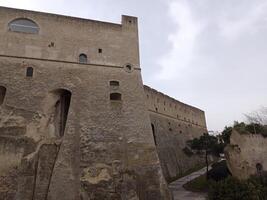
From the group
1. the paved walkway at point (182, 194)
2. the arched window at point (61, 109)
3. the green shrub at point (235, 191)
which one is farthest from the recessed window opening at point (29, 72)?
the paved walkway at point (182, 194)

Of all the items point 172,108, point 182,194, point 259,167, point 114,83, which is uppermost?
point 172,108

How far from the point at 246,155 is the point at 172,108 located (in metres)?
13.1

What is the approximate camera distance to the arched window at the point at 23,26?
12.2 meters

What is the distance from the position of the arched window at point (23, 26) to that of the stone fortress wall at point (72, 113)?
47 millimetres

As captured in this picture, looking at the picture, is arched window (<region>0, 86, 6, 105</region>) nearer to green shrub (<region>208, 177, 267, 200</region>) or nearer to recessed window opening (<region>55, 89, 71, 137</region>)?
recessed window opening (<region>55, 89, 71, 137</region>)

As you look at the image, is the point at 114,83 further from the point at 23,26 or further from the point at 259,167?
the point at 259,167

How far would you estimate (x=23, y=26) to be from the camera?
12.4 metres

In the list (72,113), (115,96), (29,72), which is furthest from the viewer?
(115,96)

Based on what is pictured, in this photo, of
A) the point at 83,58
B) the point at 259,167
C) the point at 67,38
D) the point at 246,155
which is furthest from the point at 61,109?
the point at 259,167

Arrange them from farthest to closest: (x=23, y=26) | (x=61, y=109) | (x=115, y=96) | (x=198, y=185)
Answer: (x=198, y=185)
(x=115, y=96)
(x=23, y=26)
(x=61, y=109)

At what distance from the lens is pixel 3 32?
1195cm

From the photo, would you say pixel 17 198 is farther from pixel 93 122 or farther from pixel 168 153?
pixel 168 153

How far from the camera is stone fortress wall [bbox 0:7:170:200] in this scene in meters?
9.72

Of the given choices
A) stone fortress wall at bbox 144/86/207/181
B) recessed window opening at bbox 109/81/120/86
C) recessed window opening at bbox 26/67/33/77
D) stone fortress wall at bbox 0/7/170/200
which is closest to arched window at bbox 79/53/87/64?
stone fortress wall at bbox 0/7/170/200
